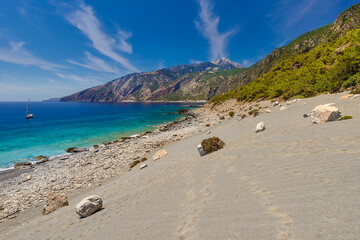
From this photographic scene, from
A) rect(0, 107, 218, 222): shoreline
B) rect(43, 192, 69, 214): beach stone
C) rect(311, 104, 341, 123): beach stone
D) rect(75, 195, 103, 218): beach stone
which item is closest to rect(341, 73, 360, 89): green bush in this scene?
rect(311, 104, 341, 123): beach stone

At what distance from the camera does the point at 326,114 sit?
12.1m

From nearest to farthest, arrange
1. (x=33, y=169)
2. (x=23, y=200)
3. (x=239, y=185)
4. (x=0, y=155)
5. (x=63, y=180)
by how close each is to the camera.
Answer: (x=239, y=185), (x=23, y=200), (x=63, y=180), (x=33, y=169), (x=0, y=155)

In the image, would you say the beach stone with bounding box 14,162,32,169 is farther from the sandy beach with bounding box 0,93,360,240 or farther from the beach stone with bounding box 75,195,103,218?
the beach stone with bounding box 75,195,103,218

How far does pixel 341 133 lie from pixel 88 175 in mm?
22800

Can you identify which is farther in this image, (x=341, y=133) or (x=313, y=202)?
(x=341, y=133)

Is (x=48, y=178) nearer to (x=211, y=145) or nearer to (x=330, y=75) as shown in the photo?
(x=211, y=145)

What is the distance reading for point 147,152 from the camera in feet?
78.9

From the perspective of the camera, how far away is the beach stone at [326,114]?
12.0 metres

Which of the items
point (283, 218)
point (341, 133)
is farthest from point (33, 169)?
point (341, 133)

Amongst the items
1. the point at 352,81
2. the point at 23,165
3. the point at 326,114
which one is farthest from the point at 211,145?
the point at 23,165

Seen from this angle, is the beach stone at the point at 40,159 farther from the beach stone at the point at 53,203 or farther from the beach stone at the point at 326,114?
the beach stone at the point at 326,114

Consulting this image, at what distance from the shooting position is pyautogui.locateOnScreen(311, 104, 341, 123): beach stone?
1195 cm

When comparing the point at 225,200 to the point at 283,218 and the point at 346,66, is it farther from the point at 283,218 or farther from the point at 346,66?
the point at 346,66

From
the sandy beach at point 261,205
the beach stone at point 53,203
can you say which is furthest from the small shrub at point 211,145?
the beach stone at point 53,203
